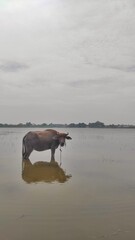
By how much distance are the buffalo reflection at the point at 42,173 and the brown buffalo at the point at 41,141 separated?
1.27 meters

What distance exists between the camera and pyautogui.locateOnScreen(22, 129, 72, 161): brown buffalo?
67.7 ft

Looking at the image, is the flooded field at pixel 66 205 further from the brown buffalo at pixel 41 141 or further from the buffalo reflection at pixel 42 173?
the brown buffalo at pixel 41 141

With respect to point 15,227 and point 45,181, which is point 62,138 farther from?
point 15,227

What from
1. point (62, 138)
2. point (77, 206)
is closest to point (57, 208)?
point (77, 206)

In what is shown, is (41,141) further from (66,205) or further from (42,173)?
(66,205)

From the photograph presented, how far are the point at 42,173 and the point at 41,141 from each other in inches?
210

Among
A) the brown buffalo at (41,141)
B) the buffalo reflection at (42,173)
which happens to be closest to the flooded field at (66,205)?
the buffalo reflection at (42,173)

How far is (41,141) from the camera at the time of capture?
20.7 metres

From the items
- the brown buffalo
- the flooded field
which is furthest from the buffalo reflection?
the brown buffalo

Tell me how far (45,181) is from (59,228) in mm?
5785

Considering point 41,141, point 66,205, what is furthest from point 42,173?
point 66,205

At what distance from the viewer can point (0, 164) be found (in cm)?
1783

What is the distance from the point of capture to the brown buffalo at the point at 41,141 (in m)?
20.6

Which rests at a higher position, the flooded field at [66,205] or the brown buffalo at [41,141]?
the brown buffalo at [41,141]
